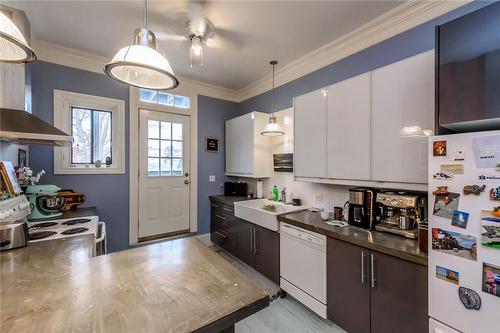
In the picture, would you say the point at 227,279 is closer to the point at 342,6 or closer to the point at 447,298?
the point at 447,298

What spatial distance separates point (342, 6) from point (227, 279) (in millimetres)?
2335

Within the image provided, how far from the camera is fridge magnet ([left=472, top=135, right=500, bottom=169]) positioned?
1.01 metres

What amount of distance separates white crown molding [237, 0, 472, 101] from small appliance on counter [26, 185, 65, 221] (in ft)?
10.0

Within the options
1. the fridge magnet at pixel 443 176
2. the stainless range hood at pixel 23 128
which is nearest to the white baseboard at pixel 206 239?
the stainless range hood at pixel 23 128

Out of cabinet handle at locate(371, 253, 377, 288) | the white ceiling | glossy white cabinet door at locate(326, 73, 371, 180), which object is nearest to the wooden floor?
cabinet handle at locate(371, 253, 377, 288)

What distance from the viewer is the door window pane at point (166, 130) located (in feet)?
11.1

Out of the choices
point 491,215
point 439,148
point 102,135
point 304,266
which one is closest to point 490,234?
point 491,215

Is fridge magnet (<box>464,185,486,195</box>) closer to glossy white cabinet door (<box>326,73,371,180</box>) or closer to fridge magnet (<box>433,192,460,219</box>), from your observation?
fridge magnet (<box>433,192,460,219</box>)

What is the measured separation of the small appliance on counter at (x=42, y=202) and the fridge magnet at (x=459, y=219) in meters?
Answer: 3.15

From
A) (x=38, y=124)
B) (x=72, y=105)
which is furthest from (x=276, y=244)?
(x=72, y=105)

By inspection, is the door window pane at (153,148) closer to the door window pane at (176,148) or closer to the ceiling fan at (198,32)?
the door window pane at (176,148)

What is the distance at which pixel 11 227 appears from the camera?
134 centimetres

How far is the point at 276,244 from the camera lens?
7.91 feet

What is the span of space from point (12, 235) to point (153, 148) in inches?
83.1
